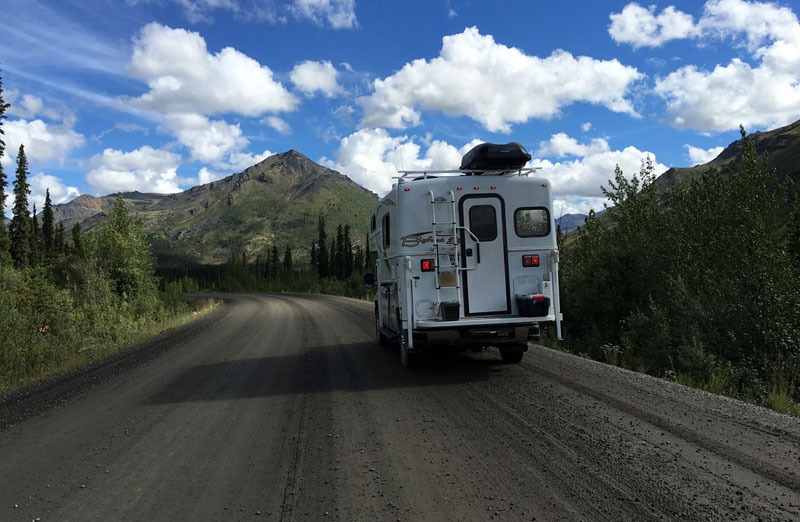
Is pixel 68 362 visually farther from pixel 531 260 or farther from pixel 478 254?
pixel 531 260

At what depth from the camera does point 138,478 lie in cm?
439

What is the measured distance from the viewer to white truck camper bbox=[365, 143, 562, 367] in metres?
7.97

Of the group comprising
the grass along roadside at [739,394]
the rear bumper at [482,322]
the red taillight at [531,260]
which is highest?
the red taillight at [531,260]

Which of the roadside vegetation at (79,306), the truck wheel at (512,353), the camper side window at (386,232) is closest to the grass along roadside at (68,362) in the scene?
the roadside vegetation at (79,306)

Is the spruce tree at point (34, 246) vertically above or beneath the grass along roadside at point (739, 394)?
above

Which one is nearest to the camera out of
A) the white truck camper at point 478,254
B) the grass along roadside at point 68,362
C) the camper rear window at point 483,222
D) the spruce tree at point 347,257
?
the white truck camper at point 478,254

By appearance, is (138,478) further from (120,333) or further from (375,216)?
(120,333)

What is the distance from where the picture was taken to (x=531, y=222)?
8250 mm

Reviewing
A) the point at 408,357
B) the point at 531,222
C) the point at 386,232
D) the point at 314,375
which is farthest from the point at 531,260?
the point at 314,375

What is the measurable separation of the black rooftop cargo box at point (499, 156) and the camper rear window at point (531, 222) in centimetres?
84

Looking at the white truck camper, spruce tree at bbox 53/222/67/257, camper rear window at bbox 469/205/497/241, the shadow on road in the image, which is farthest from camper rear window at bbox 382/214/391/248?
spruce tree at bbox 53/222/67/257

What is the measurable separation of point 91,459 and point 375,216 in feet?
23.6

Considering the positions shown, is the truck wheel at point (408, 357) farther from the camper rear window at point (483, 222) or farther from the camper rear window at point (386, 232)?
the camper rear window at point (483, 222)

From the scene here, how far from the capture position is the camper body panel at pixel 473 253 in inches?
314
